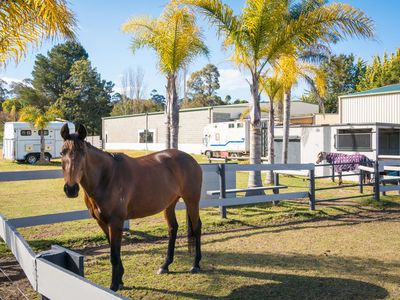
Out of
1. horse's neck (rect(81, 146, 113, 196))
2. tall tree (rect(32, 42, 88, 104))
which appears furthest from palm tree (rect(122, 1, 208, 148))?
tall tree (rect(32, 42, 88, 104))

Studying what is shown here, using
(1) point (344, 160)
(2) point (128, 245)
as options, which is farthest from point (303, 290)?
(1) point (344, 160)

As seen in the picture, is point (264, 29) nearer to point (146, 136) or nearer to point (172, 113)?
point (172, 113)

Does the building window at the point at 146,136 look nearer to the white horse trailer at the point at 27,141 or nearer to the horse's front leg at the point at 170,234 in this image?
the white horse trailer at the point at 27,141

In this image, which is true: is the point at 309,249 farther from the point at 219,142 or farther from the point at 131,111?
the point at 131,111

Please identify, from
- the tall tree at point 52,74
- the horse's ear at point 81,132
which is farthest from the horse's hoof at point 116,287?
the tall tree at point 52,74

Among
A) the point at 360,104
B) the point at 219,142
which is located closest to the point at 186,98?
the point at 219,142

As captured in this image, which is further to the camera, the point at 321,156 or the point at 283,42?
the point at 321,156

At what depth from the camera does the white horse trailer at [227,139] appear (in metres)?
29.1

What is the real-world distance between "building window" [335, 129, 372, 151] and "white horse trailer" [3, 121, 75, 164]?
17498 mm

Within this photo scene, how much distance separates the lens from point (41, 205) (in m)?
11.1

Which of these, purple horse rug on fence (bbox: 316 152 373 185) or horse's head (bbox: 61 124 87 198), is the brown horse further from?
purple horse rug on fence (bbox: 316 152 373 185)

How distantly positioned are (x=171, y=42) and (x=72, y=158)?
950 centimetres

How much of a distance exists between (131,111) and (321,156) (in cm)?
5431

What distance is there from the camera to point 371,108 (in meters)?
21.1
